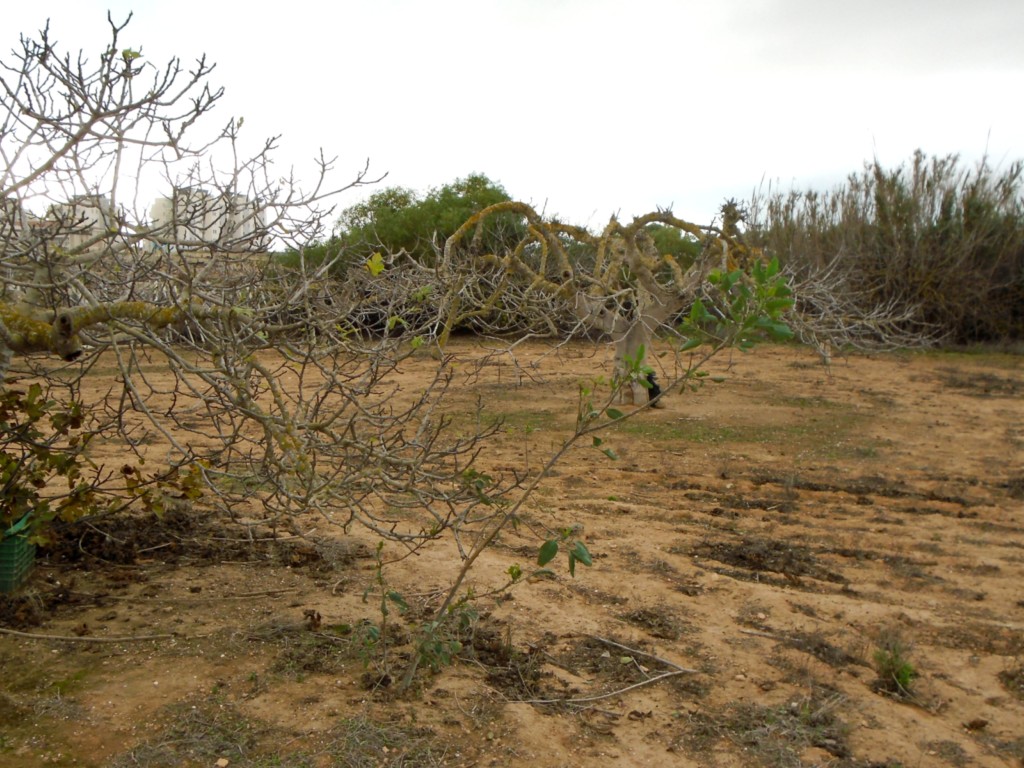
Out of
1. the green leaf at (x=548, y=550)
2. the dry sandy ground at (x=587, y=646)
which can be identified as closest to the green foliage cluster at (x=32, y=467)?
the dry sandy ground at (x=587, y=646)

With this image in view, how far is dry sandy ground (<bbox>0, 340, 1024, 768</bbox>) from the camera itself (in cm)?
284

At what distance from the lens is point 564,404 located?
9.93 metres

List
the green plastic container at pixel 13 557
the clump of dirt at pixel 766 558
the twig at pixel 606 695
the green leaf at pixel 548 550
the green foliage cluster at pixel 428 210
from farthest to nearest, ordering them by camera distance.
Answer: the green foliage cluster at pixel 428 210, the clump of dirt at pixel 766 558, the green plastic container at pixel 13 557, the twig at pixel 606 695, the green leaf at pixel 548 550

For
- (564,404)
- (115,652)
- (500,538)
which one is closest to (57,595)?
(115,652)

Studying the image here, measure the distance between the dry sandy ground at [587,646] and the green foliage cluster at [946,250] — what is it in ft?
35.0

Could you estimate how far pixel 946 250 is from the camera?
52.2 ft

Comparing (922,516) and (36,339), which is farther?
(922,516)

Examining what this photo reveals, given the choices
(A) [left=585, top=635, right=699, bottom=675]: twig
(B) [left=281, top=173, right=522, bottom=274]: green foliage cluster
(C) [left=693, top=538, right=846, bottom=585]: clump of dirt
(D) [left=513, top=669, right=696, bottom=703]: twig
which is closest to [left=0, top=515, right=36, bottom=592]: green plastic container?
(D) [left=513, top=669, right=696, bottom=703]: twig

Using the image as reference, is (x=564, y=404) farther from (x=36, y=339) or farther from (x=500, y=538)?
(x=36, y=339)

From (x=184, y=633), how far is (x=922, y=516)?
462cm

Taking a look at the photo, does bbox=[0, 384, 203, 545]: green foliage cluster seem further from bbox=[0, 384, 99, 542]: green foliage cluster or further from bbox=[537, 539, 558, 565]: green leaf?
bbox=[537, 539, 558, 565]: green leaf

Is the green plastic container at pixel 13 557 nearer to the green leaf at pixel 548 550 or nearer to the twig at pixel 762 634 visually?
the green leaf at pixel 548 550

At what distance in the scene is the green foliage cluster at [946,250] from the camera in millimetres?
15930

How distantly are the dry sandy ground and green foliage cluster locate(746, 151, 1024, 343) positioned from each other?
10.7 metres
